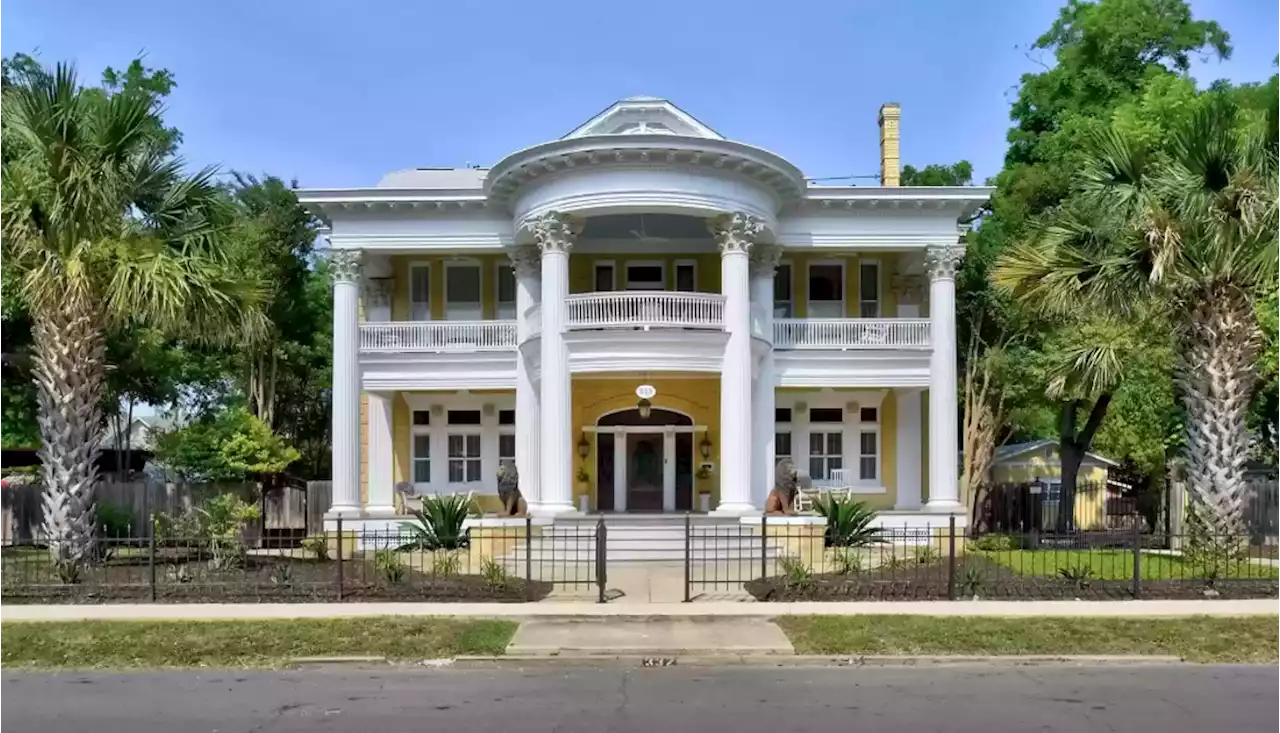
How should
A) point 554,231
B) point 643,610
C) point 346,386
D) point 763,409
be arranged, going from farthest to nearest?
point 346,386, point 763,409, point 554,231, point 643,610

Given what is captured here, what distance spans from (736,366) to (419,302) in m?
9.30

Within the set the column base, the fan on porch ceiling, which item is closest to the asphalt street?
the column base

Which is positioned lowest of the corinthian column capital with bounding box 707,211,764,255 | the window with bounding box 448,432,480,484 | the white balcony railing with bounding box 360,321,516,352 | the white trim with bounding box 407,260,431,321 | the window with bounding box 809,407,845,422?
the window with bounding box 448,432,480,484

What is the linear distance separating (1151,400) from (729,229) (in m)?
13.1

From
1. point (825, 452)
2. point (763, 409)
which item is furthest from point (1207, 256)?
point (825, 452)

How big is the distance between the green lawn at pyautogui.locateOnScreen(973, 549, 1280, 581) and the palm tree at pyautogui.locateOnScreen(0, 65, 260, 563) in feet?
43.0

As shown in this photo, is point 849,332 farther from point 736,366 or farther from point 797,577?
point 797,577

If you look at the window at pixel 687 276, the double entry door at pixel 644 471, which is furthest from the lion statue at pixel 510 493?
the window at pixel 687 276

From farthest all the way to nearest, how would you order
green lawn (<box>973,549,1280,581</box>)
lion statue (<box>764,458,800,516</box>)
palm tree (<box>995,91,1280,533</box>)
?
1. lion statue (<box>764,458,800,516</box>)
2. palm tree (<box>995,91,1280,533</box>)
3. green lawn (<box>973,549,1280,581</box>)

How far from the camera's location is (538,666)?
11086 millimetres

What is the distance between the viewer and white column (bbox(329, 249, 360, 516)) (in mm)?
25078

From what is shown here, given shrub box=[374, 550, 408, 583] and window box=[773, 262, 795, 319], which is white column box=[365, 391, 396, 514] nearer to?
window box=[773, 262, 795, 319]

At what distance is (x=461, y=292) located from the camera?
2783 centimetres

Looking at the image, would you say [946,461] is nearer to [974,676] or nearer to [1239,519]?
[1239,519]
